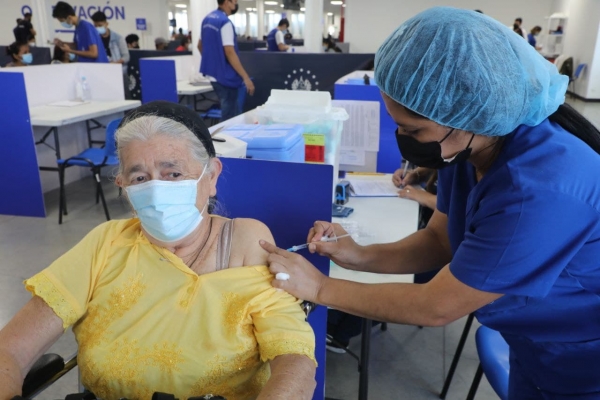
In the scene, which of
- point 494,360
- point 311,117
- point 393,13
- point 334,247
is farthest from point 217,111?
point 393,13

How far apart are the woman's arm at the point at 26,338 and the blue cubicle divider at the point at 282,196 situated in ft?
1.84

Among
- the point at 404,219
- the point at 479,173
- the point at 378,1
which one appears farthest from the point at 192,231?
the point at 378,1

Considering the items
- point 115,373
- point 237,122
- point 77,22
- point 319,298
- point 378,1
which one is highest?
point 378,1

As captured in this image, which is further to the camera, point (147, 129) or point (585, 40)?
point (585, 40)

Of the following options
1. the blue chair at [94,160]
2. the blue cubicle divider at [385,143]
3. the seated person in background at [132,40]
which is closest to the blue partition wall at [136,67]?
the seated person in background at [132,40]

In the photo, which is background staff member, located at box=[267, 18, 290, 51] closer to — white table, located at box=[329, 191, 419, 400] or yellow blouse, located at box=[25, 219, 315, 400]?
white table, located at box=[329, 191, 419, 400]

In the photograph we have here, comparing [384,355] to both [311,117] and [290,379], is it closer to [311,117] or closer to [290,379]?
[311,117]

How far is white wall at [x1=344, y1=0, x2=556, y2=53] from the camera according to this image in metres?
12.8

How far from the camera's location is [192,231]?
1239 millimetres

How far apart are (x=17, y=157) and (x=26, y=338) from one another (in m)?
3.25

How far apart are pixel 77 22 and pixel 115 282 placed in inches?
210

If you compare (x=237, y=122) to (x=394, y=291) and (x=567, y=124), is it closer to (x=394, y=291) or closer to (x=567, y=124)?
(x=394, y=291)

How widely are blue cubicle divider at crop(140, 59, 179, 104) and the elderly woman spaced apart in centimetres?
490

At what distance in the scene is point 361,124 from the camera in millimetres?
2508
